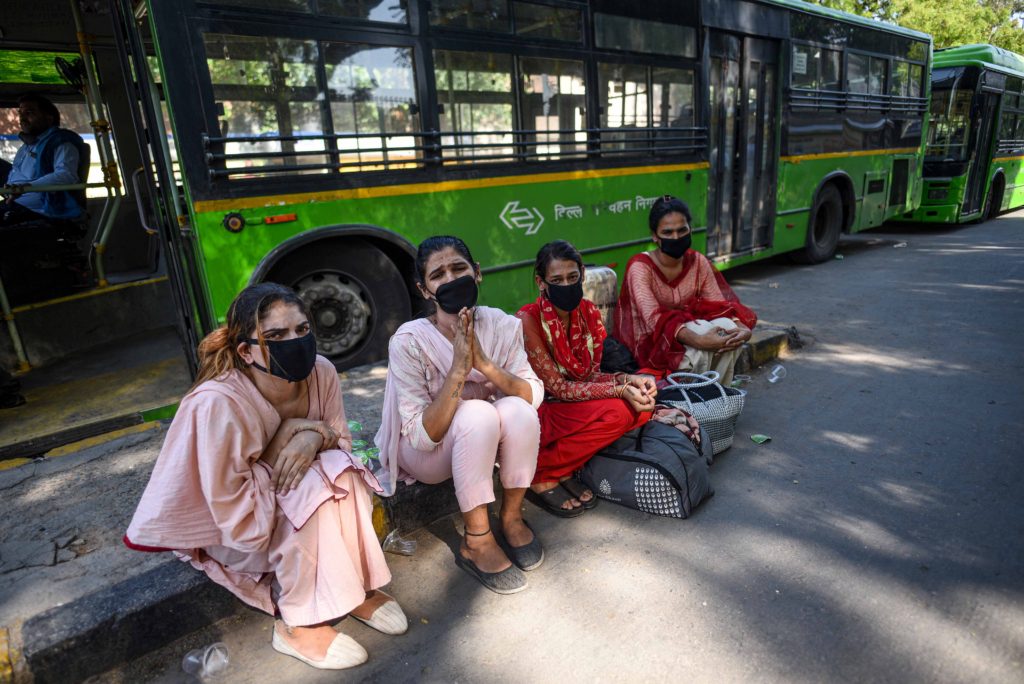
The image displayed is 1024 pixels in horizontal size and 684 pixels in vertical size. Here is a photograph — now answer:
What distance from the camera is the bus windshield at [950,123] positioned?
1090cm

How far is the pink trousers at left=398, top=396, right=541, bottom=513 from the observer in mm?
2273

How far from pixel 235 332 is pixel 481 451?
94 centimetres

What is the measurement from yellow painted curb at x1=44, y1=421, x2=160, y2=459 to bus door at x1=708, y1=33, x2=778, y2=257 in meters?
5.79

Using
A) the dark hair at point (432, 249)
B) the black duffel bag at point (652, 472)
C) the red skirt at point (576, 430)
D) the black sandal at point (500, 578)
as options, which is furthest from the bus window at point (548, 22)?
the black sandal at point (500, 578)

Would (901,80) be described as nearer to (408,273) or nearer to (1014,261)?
(1014,261)

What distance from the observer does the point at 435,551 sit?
256 cm

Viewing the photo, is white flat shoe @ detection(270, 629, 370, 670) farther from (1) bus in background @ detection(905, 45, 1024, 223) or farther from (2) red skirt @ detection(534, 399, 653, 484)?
(1) bus in background @ detection(905, 45, 1024, 223)

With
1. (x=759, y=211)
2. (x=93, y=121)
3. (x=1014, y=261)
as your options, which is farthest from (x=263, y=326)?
(x=1014, y=261)

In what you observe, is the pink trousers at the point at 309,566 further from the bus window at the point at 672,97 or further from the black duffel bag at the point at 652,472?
the bus window at the point at 672,97

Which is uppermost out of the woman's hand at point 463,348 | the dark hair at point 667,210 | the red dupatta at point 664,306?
the dark hair at point 667,210

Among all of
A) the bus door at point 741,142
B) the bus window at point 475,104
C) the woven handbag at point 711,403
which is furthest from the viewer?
the bus door at point 741,142

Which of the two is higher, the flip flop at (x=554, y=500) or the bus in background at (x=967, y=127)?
the bus in background at (x=967, y=127)

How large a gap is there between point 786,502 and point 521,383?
1334mm

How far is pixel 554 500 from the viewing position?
9.20ft
